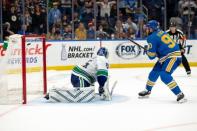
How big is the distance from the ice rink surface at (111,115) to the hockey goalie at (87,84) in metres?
0.14

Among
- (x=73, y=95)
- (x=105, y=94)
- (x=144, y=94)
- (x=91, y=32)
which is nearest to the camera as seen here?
(x=73, y=95)

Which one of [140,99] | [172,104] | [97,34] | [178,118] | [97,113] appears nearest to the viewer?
[178,118]

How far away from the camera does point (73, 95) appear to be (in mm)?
6672

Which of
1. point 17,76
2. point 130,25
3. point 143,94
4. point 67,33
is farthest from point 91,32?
point 143,94

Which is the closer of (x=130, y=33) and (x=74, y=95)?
(x=74, y=95)

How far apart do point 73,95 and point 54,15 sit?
7.23 metres

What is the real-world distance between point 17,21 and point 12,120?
320 inches

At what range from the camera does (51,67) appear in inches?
494

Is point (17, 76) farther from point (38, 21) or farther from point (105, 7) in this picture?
point (105, 7)

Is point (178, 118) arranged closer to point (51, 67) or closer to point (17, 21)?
point (51, 67)

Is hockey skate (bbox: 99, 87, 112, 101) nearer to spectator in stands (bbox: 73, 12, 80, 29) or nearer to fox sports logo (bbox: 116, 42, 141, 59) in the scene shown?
fox sports logo (bbox: 116, 42, 141, 59)

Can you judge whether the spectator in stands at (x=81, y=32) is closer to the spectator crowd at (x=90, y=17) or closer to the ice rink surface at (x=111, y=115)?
the spectator crowd at (x=90, y=17)

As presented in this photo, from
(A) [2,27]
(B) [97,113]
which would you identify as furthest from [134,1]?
(B) [97,113]

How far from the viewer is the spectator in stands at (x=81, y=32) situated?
13414 millimetres
